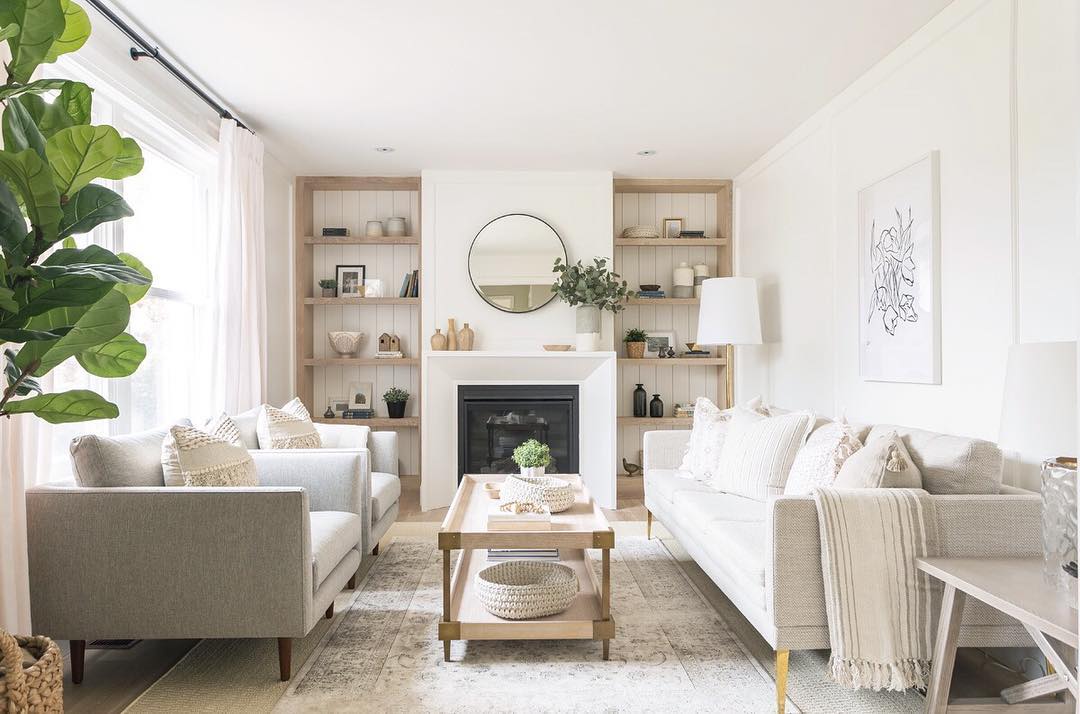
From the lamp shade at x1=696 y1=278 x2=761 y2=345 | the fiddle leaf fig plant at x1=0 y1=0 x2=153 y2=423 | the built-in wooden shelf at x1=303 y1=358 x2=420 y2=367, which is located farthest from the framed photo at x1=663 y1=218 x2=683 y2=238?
the fiddle leaf fig plant at x1=0 y1=0 x2=153 y2=423

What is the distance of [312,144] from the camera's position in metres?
4.87

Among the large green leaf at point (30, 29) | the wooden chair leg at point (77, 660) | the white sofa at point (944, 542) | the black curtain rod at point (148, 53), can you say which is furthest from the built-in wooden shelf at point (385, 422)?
the large green leaf at point (30, 29)

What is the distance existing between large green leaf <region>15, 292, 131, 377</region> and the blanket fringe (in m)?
2.16

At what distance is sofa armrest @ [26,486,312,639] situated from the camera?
235cm

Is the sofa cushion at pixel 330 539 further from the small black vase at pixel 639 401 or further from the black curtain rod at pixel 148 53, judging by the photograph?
the small black vase at pixel 639 401

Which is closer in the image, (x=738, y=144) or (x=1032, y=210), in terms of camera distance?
(x=1032, y=210)

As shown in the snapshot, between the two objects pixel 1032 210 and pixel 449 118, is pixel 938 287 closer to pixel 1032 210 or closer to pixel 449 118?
pixel 1032 210

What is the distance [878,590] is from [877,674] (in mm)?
248

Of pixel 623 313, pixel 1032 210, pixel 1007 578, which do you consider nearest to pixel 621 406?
pixel 623 313

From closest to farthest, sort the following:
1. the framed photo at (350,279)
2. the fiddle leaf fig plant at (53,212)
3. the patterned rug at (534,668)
Result: the fiddle leaf fig plant at (53,212), the patterned rug at (534,668), the framed photo at (350,279)

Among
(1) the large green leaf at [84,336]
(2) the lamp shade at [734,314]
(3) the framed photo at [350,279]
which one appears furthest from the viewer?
(3) the framed photo at [350,279]

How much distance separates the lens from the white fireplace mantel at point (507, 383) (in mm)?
5391

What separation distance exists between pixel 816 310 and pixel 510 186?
2512 millimetres

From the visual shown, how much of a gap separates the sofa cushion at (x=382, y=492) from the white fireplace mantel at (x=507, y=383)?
1.19 meters
